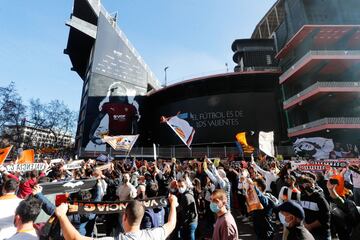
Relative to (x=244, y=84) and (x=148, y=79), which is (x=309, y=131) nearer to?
(x=244, y=84)

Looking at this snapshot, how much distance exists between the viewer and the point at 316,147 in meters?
13.2

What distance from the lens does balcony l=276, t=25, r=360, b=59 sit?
89.6ft

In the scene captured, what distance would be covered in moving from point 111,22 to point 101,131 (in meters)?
21.4

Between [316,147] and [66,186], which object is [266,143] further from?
[66,186]

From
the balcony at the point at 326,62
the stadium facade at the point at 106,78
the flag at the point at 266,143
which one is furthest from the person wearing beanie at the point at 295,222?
the stadium facade at the point at 106,78

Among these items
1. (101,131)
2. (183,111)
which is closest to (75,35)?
(101,131)

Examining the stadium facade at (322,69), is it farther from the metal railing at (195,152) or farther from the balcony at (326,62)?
the metal railing at (195,152)

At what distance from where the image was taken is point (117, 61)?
41.9 meters

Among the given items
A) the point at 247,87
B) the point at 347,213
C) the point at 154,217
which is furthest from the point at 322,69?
the point at 154,217

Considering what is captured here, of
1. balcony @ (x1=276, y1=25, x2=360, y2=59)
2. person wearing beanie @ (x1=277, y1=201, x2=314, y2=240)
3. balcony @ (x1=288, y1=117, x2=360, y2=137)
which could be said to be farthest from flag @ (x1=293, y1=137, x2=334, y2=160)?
balcony @ (x1=276, y1=25, x2=360, y2=59)

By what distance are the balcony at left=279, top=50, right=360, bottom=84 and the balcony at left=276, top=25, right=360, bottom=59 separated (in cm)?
248

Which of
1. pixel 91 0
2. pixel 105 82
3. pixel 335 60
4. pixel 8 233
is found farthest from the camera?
pixel 91 0

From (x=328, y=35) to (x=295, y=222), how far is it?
3277 cm

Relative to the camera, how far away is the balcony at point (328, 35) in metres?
27.3
